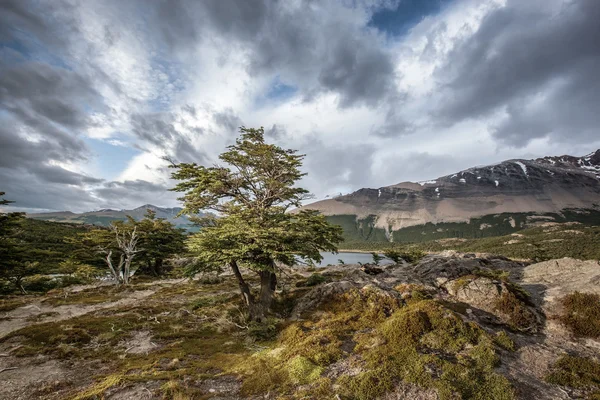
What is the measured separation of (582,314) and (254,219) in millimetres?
18913

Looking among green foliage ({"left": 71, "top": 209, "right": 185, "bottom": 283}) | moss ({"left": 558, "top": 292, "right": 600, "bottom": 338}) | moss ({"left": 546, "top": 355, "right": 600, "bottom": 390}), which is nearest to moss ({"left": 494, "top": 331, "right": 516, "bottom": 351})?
moss ({"left": 546, "top": 355, "right": 600, "bottom": 390})

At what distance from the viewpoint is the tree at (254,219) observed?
639 inches

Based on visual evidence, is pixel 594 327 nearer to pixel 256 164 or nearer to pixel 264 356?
pixel 264 356

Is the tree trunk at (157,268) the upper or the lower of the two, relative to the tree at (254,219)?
lower

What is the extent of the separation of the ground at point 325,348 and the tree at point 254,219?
3571mm

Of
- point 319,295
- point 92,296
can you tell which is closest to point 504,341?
point 319,295

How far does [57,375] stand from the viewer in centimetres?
1141

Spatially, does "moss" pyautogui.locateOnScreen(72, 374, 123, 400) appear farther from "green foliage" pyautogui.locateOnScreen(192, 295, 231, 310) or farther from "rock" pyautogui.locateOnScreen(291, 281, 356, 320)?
"green foliage" pyautogui.locateOnScreen(192, 295, 231, 310)

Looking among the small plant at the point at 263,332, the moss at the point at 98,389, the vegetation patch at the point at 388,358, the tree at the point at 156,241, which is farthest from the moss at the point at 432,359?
the tree at the point at 156,241

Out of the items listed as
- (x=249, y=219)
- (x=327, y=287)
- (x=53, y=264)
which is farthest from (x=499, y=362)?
(x=53, y=264)

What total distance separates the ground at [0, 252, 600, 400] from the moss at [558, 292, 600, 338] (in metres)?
0.20

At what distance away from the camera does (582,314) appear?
14.1 m

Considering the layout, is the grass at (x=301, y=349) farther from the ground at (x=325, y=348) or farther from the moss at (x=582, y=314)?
the moss at (x=582, y=314)

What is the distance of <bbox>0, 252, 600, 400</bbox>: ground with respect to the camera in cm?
881
